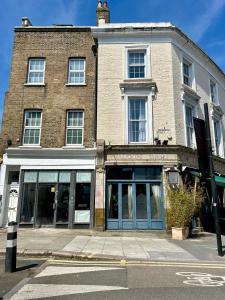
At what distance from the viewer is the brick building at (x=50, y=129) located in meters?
15.1

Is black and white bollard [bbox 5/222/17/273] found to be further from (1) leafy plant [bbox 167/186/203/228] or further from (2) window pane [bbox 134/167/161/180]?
(2) window pane [bbox 134/167/161/180]

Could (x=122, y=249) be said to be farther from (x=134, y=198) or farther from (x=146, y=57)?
(x=146, y=57)

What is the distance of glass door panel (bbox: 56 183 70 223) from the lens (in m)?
14.9

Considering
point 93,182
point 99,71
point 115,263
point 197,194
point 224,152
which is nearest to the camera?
point 115,263

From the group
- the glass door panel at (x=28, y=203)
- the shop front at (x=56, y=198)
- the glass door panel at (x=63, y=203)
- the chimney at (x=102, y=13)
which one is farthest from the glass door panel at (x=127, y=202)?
the chimney at (x=102, y=13)

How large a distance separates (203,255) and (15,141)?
37.5 ft

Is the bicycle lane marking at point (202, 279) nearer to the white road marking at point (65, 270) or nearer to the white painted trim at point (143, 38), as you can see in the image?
the white road marking at point (65, 270)

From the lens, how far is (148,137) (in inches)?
606

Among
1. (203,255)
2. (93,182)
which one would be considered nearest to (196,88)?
(93,182)

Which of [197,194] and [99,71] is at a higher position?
[99,71]

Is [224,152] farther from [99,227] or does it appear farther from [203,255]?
[203,255]

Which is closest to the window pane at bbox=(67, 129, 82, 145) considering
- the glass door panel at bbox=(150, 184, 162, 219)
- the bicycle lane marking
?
the glass door panel at bbox=(150, 184, 162, 219)

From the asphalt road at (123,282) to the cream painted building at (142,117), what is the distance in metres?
7.01

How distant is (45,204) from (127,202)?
4430mm
